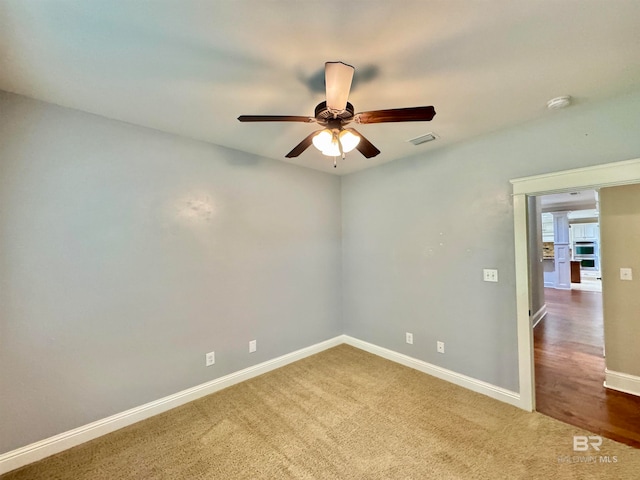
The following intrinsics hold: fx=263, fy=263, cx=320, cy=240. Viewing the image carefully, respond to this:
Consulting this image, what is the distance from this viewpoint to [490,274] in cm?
254

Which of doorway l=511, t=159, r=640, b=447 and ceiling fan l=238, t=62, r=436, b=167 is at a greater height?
ceiling fan l=238, t=62, r=436, b=167

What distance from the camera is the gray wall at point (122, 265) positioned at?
181 centimetres

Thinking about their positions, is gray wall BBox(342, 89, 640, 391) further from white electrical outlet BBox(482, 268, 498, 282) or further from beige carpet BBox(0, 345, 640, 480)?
beige carpet BBox(0, 345, 640, 480)

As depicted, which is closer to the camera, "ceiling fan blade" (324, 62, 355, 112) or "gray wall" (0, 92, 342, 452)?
"ceiling fan blade" (324, 62, 355, 112)

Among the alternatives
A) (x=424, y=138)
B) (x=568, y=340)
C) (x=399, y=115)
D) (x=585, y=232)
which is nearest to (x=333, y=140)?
(x=399, y=115)

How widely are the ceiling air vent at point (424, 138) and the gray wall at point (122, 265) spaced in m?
1.55

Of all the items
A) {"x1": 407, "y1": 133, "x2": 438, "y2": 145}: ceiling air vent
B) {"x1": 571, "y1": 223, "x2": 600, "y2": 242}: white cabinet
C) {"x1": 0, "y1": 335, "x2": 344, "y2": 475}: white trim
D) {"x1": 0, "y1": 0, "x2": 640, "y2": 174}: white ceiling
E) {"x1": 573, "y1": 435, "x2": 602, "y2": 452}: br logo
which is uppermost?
{"x1": 407, "y1": 133, "x2": 438, "y2": 145}: ceiling air vent

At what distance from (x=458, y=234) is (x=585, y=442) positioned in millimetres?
1813

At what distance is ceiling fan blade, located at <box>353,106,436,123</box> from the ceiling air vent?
1200 millimetres

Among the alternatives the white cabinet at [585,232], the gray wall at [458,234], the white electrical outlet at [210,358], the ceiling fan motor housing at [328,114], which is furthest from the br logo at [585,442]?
the white cabinet at [585,232]

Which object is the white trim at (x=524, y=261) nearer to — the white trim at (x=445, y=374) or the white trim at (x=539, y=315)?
the white trim at (x=445, y=374)

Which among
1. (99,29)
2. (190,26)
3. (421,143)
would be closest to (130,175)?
(99,29)

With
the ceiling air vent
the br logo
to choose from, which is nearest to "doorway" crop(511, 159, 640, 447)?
the br logo

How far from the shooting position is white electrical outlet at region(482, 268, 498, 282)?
2506 millimetres
